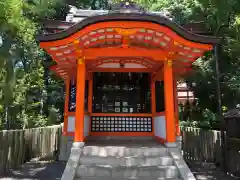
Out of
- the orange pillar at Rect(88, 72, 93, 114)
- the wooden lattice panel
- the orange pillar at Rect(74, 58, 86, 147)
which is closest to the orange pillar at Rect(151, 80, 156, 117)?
the wooden lattice panel

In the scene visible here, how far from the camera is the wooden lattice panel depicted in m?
8.68

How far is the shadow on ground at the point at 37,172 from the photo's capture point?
263 inches

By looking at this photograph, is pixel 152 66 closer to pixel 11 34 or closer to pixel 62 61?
pixel 62 61

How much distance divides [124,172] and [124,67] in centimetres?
390

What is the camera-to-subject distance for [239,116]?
678 cm

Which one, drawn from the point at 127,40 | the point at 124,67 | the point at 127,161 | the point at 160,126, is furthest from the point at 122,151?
the point at 124,67

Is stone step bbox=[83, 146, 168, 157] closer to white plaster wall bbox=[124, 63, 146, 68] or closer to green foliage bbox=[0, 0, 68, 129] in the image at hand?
white plaster wall bbox=[124, 63, 146, 68]

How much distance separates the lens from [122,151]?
6098 millimetres

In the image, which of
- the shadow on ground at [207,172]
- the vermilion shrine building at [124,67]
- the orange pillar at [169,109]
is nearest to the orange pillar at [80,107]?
the vermilion shrine building at [124,67]

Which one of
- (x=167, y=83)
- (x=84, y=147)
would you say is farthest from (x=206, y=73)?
(x=84, y=147)

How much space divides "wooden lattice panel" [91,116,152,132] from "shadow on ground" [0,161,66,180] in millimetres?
1856

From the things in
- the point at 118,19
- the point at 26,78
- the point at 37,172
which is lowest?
the point at 37,172

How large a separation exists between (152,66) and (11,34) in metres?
4.45

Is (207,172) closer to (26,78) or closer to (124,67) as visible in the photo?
(124,67)
